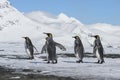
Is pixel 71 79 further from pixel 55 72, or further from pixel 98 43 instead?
pixel 98 43

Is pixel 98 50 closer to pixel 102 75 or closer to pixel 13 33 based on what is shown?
pixel 102 75

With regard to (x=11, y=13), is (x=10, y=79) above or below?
below

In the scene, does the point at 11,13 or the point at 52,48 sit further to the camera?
the point at 11,13

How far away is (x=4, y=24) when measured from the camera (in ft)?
562

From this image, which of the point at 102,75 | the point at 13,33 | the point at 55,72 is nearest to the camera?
the point at 102,75

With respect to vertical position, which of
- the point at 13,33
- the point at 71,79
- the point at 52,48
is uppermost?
the point at 13,33

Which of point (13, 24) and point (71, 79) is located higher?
point (13, 24)

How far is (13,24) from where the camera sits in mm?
171250

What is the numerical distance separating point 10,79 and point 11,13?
168 metres

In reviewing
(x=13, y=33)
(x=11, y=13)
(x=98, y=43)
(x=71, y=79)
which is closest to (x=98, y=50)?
(x=98, y=43)

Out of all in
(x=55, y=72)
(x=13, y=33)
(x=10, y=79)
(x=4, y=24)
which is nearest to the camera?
(x=10, y=79)

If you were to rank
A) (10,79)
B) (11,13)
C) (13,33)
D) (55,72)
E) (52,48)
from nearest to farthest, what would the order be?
(10,79) < (55,72) < (52,48) < (13,33) < (11,13)

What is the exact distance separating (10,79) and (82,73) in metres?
3.38

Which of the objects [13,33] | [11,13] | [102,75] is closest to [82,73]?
[102,75]
